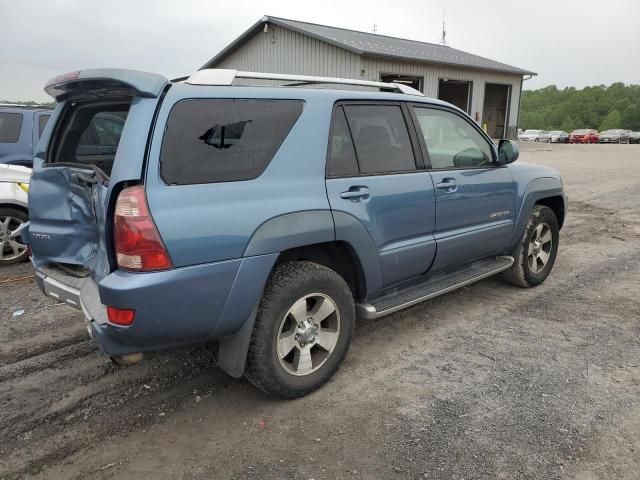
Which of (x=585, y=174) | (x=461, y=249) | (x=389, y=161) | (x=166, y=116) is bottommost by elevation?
(x=585, y=174)

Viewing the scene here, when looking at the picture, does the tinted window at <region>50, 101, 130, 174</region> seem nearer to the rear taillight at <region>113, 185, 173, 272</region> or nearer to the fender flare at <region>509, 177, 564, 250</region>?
the rear taillight at <region>113, 185, 173, 272</region>

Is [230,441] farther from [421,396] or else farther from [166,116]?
[166,116]

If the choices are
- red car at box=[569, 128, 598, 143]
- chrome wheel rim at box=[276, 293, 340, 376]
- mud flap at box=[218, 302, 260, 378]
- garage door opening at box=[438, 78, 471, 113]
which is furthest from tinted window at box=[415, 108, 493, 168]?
red car at box=[569, 128, 598, 143]

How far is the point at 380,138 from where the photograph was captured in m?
3.47

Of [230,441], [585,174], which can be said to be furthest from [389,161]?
[585,174]

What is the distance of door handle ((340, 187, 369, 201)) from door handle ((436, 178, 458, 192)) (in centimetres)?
74

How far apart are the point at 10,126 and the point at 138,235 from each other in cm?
687

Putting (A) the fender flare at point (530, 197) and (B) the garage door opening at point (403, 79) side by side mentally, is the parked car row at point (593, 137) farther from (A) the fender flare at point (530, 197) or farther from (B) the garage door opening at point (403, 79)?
(A) the fender flare at point (530, 197)

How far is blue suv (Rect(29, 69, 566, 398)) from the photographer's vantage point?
7.98 ft

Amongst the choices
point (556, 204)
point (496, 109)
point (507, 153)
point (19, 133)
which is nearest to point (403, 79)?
point (496, 109)

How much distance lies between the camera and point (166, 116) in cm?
250

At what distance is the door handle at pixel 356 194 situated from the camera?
309cm

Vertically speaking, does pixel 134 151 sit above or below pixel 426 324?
above

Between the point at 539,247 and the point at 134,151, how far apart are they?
396 cm
